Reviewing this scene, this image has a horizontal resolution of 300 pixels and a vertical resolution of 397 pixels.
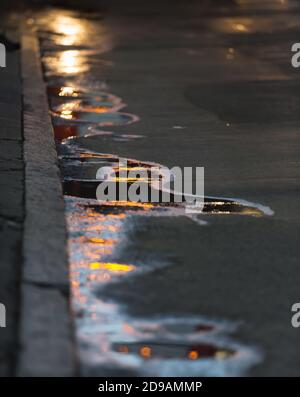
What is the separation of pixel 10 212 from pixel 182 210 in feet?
4.15

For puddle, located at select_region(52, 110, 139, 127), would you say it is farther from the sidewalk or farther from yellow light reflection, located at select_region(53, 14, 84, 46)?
yellow light reflection, located at select_region(53, 14, 84, 46)

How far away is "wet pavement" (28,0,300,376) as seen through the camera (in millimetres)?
6137

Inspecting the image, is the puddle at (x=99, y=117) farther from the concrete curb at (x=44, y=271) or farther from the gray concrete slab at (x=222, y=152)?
the concrete curb at (x=44, y=271)

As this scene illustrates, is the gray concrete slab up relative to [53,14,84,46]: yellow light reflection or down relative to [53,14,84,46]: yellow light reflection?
down

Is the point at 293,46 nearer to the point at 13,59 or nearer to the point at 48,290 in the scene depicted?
the point at 13,59

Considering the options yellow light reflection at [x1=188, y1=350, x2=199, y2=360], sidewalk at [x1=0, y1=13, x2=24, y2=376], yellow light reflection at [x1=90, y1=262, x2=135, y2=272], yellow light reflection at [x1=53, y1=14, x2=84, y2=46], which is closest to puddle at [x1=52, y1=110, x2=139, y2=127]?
sidewalk at [x1=0, y1=13, x2=24, y2=376]

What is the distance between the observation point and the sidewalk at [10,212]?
611 cm

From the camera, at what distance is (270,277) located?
714 centimetres

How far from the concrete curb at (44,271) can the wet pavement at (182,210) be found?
10 cm

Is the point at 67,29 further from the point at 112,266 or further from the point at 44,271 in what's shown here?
the point at 44,271

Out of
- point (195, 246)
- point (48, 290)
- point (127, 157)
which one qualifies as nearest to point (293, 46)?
point (127, 157)

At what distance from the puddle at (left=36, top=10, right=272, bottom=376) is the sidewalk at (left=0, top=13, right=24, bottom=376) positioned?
1.09 feet

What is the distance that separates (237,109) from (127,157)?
2955 mm
